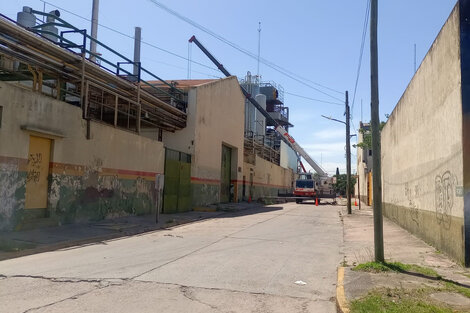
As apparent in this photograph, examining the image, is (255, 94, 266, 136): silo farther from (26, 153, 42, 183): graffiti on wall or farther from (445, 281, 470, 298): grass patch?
(445, 281, 470, 298): grass patch

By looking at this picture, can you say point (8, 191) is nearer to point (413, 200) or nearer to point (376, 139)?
point (376, 139)

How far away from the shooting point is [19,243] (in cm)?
1121

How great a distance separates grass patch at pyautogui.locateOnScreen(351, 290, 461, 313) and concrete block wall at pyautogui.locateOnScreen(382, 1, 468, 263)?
10.4 ft

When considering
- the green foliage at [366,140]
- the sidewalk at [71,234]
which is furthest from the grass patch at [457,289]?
the green foliage at [366,140]

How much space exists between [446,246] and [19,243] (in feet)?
35.4

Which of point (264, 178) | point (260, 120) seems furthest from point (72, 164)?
point (260, 120)

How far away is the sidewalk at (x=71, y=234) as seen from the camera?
10883mm

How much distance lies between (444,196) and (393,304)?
5.37 m

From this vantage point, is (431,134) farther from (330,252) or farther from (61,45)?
(61,45)

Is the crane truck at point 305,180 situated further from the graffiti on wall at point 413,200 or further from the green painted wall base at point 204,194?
the graffiti on wall at point 413,200

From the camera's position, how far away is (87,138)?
16344 millimetres

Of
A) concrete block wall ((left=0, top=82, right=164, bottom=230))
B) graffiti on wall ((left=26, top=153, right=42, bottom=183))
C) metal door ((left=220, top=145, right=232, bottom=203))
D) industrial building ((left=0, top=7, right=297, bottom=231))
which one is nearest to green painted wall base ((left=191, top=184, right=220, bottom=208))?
industrial building ((left=0, top=7, right=297, bottom=231))

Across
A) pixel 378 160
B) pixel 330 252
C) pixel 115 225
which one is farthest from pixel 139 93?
pixel 378 160

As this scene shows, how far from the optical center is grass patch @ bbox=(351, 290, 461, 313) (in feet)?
18.7
